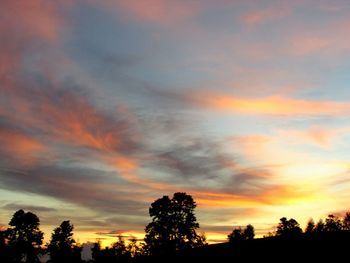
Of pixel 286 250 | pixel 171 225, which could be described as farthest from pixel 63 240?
pixel 286 250

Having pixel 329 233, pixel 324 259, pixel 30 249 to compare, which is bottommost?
pixel 324 259

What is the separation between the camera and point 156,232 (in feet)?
241

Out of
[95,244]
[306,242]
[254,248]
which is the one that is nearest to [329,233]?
[306,242]

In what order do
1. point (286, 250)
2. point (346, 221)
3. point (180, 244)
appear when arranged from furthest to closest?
point (346, 221) → point (180, 244) → point (286, 250)

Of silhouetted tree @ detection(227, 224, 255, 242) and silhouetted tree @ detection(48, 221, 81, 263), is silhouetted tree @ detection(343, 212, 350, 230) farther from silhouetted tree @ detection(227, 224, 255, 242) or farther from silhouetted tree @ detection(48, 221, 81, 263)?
silhouetted tree @ detection(48, 221, 81, 263)

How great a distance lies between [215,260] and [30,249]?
70.8 m

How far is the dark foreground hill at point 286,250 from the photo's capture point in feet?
59.6

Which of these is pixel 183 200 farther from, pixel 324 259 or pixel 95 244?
pixel 324 259

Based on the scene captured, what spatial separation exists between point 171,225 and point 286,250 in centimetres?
5570

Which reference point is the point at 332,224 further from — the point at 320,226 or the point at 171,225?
the point at 171,225

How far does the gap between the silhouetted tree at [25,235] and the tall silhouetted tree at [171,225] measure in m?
25.1

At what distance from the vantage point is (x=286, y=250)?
19891mm

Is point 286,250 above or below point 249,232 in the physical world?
below

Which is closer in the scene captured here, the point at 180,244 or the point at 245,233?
the point at 180,244
